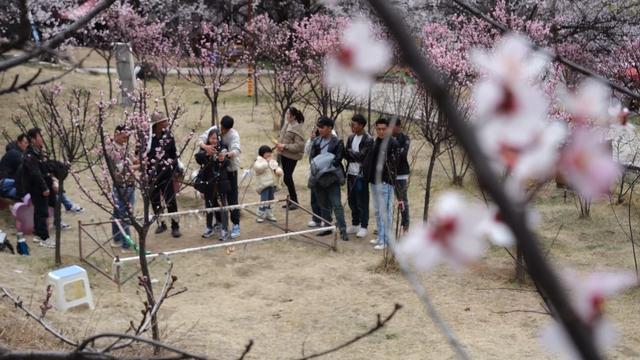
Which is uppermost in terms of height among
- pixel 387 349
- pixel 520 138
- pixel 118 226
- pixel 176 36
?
pixel 176 36

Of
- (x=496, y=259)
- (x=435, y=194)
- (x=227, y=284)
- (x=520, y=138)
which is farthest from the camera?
(x=435, y=194)

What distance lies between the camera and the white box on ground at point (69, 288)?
5566 mm

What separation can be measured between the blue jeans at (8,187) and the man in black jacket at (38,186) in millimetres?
188

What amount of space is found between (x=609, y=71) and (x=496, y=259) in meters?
4.77

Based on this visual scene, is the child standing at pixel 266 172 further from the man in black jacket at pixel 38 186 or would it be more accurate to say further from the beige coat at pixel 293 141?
the man in black jacket at pixel 38 186

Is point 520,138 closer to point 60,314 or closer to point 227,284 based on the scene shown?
point 60,314

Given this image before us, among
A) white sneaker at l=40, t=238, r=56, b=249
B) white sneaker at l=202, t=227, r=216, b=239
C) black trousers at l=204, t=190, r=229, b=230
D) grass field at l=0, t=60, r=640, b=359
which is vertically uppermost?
black trousers at l=204, t=190, r=229, b=230

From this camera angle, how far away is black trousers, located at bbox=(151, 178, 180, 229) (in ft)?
22.5

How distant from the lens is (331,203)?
24.8ft

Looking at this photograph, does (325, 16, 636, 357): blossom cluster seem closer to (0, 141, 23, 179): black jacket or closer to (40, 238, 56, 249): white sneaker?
(40, 238, 56, 249): white sneaker

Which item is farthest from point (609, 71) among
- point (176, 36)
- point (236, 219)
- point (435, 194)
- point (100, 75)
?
point (100, 75)

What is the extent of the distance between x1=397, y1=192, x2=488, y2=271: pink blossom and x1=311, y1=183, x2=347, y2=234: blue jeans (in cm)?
684

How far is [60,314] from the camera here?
5547mm

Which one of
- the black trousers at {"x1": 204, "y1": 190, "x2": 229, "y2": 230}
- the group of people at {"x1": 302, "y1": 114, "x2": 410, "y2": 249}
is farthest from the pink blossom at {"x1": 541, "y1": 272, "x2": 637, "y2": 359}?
the black trousers at {"x1": 204, "y1": 190, "x2": 229, "y2": 230}
